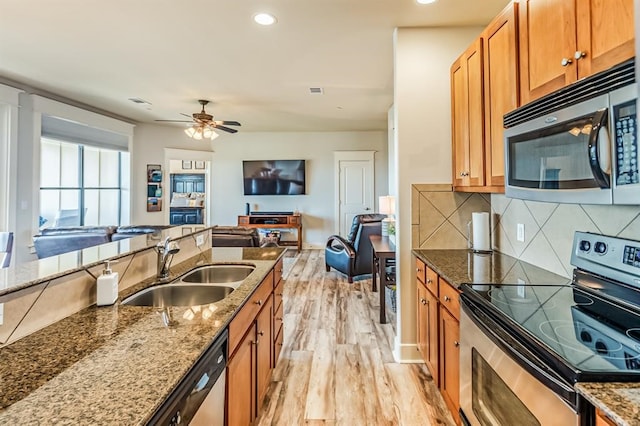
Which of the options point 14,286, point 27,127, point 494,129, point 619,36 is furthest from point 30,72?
point 619,36

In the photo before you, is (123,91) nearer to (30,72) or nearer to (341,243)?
(30,72)

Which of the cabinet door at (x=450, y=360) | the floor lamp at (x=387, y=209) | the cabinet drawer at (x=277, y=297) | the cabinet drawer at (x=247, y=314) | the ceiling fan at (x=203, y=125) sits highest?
the ceiling fan at (x=203, y=125)

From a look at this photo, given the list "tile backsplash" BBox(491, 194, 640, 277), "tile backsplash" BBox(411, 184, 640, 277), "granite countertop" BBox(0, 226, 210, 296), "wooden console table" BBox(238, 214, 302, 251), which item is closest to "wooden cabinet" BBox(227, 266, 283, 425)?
"granite countertop" BBox(0, 226, 210, 296)

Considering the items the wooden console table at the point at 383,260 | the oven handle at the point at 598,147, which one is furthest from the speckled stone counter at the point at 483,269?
the wooden console table at the point at 383,260

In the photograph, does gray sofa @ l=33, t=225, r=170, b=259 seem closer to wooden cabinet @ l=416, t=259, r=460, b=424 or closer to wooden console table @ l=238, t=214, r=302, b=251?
wooden cabinet @ l=416, t=259, r=460, b=424

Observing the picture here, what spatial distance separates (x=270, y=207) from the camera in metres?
8.25

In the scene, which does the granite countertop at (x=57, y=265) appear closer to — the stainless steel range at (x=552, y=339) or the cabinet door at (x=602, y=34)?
the stainless steel range at (x=552, y=339)

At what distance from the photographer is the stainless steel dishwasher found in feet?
2.77

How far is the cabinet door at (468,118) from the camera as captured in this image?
85.8 inches

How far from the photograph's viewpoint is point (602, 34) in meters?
1.17

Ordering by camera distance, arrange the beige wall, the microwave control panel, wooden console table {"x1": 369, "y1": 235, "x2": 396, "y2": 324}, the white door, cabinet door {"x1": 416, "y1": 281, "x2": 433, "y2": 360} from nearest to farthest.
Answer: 1. the microwave control panel
2. cabinet door {"x1": 416, "y1": 281, "x2": 433, "y2": 360}
3. the beige wall
4. wooden console table {"x1": 369, "y1": 235, "x2": 396, "y2": 324}
5. the white door

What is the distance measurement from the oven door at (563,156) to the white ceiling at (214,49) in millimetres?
1527

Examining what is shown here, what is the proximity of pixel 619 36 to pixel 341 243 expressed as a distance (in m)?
4.31

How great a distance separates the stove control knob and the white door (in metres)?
6.39
